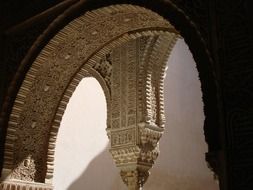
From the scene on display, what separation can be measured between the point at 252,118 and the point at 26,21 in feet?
8.40

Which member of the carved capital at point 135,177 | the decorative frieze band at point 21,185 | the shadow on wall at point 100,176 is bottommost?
the decorative frieze band at point 21,185

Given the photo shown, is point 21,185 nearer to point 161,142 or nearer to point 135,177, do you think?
point 135,177

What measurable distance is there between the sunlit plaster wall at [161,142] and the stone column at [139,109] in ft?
6.92

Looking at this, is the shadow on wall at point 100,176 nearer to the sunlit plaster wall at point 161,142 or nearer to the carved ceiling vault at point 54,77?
the sunlit plaster wall at point 161,142

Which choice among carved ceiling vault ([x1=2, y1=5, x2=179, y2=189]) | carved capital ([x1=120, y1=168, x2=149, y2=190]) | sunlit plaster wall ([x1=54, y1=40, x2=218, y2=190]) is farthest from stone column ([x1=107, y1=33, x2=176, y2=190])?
sunlit plaster wall ([x1=54, y1=40, x2=218, y2=190])

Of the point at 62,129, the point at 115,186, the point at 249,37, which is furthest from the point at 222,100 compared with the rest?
the point at 115,186

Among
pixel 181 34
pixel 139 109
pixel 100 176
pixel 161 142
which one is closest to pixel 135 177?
pixel 139 109

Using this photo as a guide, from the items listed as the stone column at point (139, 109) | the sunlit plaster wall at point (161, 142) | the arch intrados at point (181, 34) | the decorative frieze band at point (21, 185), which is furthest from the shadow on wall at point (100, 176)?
the arch intrados at point (181, 34)

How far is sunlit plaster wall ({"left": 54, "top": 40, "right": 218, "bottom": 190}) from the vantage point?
8.06m

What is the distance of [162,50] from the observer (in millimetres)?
6078

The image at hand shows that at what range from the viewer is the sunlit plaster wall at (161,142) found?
8062mm

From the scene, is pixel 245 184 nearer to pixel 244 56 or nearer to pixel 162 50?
pixel 244 56

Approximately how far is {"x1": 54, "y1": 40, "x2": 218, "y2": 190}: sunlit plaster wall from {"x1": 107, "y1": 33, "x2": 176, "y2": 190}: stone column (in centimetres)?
211

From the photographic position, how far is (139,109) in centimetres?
592
